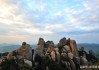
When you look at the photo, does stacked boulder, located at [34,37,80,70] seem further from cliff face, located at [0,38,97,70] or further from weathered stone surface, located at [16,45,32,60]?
weathered stone surface, located at [16,45,32,60]

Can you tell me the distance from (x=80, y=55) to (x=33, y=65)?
104 ft

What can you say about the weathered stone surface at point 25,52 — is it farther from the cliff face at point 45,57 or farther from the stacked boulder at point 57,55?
the stacked boulder at point 57,55

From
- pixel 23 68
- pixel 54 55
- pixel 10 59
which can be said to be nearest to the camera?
pixel 23 68

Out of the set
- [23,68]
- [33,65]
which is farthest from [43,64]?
[23,68]

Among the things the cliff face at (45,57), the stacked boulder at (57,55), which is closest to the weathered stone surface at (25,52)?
the cliff face at (45,57)

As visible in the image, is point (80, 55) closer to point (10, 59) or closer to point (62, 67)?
point (62, 67)

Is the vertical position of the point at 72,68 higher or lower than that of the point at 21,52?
lower

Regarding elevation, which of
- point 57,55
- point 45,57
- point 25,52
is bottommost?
point 45,57

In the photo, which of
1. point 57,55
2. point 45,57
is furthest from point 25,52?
point 57,55

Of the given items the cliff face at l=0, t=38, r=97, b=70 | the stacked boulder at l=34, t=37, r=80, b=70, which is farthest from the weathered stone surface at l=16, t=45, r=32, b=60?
the stacked boulder at l=34, t=37, r=80, b=70

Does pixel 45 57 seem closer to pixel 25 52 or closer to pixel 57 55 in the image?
pixel 57 55

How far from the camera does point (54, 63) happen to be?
102 meters

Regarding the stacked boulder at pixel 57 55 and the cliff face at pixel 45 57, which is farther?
the stacked boulder at pixel 57 55

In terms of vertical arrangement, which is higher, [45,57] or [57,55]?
[57,55]
